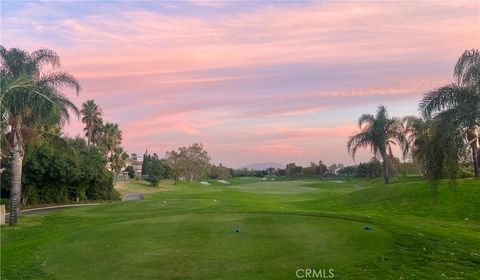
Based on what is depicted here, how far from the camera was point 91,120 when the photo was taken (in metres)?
70.4

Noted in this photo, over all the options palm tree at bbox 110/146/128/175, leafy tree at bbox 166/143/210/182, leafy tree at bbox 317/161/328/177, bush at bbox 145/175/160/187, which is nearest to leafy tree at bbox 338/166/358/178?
leafy tree at bbox 317/161/328/177

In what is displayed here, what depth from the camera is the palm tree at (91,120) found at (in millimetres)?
70062

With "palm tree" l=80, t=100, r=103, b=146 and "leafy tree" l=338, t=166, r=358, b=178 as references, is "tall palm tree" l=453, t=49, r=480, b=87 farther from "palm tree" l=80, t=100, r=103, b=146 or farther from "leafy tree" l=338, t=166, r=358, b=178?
"leafy tree" l=338, t=166, r=358, b=178

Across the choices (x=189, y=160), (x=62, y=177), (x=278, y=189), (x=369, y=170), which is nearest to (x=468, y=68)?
(x=62, y=177)

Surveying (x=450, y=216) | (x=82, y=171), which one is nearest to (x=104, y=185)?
(x=82, y=171)

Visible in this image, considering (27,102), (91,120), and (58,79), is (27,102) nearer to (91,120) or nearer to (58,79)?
(58,79)

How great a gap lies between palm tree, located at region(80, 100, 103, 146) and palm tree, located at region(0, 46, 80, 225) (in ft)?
139

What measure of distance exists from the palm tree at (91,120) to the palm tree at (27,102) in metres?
42.4

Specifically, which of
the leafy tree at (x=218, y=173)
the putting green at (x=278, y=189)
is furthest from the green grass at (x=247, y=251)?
the leafy tree at (x=218, y=173)

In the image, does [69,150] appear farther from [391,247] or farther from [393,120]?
[393,120]

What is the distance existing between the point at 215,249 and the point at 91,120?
208 ft

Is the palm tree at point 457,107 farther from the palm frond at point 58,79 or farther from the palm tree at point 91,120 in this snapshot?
the palm tree at point 91,120

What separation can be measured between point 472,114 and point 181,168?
9889 centimetres

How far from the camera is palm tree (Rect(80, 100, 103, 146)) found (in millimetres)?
70062
